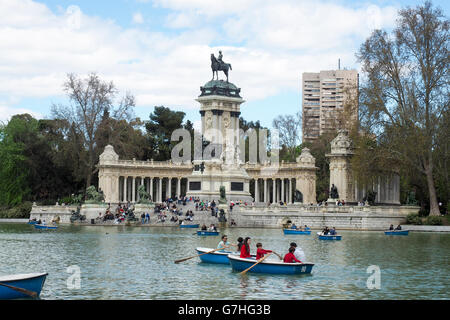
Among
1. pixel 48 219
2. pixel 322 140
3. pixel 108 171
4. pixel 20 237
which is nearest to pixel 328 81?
pixel 322 140

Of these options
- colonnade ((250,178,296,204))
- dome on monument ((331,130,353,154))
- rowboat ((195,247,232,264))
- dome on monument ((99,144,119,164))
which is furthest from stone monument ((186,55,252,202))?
rowboat ((195,247,232,264))

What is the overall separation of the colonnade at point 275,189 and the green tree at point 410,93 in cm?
2698

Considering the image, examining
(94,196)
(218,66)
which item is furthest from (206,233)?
(218,66)

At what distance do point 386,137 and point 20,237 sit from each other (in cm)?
2991

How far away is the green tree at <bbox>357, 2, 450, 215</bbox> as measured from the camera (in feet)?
190

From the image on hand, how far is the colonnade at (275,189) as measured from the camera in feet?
290

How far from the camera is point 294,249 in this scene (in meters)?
27.8

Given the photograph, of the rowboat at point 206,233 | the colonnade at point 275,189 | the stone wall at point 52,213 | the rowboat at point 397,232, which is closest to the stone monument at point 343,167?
the colonnade at point 275,189

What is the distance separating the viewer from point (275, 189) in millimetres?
89562

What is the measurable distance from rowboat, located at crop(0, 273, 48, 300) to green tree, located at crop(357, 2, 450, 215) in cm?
4062

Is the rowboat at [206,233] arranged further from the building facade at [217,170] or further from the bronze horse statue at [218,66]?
the bronze horse statue at [218,66]

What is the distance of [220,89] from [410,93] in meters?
30.6

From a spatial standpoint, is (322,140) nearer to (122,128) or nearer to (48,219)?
(122,128)

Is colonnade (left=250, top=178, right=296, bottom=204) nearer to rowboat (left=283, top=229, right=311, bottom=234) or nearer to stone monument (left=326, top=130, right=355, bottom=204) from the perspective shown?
stone monument (left=326, top=130, right=355, bottom=204)
